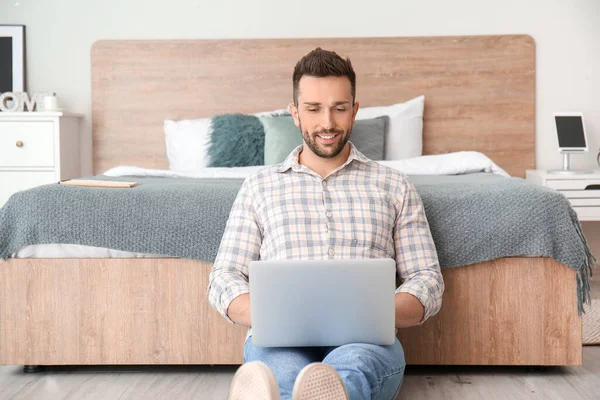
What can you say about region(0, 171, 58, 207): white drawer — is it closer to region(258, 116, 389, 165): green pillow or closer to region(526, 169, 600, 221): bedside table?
region(258, 116, 389, 165): green pillow

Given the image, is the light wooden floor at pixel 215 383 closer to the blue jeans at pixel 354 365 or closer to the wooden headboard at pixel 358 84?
the blue jeans at pixel 354 365

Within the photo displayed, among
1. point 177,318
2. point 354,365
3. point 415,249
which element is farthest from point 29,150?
point 354,365

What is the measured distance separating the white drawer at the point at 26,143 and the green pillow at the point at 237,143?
2.95 feet

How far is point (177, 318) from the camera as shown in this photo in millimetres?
2424

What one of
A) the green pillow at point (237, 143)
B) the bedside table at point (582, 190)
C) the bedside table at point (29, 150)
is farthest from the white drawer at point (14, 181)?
the bedside table at point (582, 190)

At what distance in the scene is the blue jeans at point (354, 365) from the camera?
166 centimetres

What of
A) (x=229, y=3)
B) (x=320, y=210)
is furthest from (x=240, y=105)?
(x=320, y=210)

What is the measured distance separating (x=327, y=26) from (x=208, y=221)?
7.39 feet

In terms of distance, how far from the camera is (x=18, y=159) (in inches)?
162

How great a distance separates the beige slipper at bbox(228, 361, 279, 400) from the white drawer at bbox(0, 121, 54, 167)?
2.92 metres

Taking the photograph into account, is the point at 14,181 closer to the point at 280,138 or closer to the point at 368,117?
the point at 280,138

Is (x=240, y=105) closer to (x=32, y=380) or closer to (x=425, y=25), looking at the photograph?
(x=425, y=25)

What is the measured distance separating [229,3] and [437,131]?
4.47 feet

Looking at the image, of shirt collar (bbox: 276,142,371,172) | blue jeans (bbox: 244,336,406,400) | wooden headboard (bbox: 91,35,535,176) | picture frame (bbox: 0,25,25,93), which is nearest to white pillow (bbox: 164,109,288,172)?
wooden headboard (bbox: 91,35,535,176)
